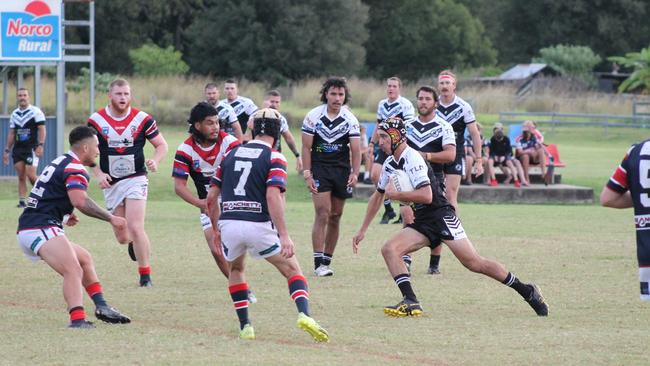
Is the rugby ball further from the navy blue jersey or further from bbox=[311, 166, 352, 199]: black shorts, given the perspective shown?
bbox=[311, 166, 352, 199]: black shorts

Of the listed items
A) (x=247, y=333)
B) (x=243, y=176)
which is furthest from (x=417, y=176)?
(x=247, y=333)

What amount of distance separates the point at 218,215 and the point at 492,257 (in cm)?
617

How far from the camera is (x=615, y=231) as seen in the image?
750 inches

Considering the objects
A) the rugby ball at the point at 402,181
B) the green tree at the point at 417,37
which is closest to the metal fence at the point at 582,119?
the green tree at the point at 417,37

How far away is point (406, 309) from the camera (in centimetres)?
1041

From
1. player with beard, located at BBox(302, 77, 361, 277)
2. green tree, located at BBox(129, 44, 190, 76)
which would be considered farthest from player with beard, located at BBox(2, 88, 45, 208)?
green tree, located at BBox(129, 44, 190, 76)

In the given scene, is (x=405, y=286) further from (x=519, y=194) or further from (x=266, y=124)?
(x=519, y=194)

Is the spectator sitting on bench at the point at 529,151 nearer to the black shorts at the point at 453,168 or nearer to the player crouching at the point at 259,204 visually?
the black shorts at the point at 453,168

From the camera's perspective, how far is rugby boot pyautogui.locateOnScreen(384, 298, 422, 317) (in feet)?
34.1

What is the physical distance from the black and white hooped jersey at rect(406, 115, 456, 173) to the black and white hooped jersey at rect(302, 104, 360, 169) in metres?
0.86

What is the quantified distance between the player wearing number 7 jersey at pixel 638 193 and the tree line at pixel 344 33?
60.7 m

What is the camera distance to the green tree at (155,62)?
66.7 m

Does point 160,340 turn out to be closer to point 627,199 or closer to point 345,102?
point 627,199

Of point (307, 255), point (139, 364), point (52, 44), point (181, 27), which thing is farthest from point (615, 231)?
point (181, 27)
